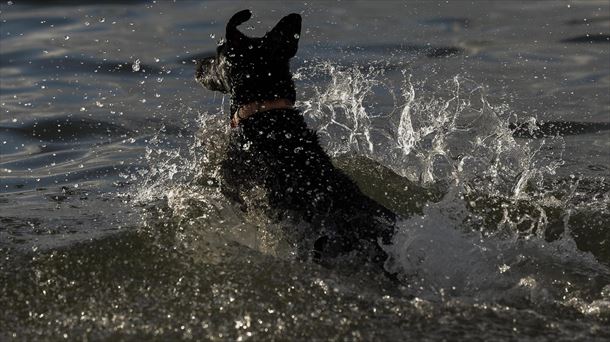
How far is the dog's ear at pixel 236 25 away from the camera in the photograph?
21.2 feet

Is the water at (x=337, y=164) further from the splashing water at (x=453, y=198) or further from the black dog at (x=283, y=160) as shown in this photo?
the black dog at (x=283, y=160)

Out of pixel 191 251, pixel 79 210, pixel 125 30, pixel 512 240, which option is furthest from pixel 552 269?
pixel 125 30

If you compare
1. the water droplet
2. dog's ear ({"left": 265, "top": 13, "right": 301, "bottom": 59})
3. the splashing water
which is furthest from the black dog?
the water droplet

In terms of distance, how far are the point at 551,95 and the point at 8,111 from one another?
209 inches

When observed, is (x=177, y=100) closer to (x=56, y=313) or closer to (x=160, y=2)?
(x=160, y=2)

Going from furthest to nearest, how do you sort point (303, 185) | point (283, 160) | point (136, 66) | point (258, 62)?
1. point (136, 66)
2. point (258, 62)
3. point (283, 160)
4. point (303, 185)

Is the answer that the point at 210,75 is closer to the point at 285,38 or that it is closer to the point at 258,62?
the point at 258,62

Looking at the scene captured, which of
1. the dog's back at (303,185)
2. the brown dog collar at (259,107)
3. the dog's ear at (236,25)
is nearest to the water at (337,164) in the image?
the dog's back at (303,185)

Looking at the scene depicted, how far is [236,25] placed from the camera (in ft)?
21.3

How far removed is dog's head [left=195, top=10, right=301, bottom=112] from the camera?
6.52 metres

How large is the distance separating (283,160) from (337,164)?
1664 millimetres

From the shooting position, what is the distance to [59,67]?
11.8m

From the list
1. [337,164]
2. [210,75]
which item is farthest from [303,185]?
[337,164]

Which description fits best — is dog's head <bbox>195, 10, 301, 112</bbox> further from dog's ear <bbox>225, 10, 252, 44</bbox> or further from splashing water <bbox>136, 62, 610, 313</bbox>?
splashing water <bbox>136, 62, 610, 313</bbox>
